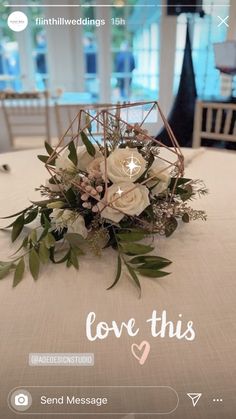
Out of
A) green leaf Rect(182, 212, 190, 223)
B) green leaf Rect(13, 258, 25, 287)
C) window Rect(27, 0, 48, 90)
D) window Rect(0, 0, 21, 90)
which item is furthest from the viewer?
window Rect(0, 0, 21, 90)

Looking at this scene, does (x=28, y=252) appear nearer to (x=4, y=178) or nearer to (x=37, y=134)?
(x=4, y=178)

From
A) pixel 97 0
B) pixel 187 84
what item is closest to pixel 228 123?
pixel 187 84

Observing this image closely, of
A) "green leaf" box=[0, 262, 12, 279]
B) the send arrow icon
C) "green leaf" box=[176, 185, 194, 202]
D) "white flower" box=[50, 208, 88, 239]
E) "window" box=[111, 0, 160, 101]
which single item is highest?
"window" box=[111, 0, 160, 101]

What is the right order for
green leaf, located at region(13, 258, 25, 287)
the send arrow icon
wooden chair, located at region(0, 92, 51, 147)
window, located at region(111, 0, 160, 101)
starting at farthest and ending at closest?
wooden chair, located at region(0, 92, 51, 147)
window, located at region(111, 0, 160, 101)
green leaf, located at region(13, 258, 25, 287)
the send arrow icon

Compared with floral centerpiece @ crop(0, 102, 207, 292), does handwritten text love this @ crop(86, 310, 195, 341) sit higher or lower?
lower

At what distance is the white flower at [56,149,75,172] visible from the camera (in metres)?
0.47

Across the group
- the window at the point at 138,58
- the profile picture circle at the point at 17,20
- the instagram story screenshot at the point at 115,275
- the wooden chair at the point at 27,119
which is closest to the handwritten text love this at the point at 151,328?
the instagram story screenshot at the point at 115,275

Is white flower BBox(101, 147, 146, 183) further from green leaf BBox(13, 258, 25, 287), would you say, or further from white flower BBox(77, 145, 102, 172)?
green leaf BBox(13, 258, 25, 287)

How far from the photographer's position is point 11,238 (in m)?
0.52

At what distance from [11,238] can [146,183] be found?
23 cm

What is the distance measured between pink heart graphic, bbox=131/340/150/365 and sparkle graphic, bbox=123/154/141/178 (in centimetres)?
21

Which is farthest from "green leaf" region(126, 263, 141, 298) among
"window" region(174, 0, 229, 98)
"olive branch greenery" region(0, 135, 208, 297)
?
"window" region(174, 0, 229, 98)

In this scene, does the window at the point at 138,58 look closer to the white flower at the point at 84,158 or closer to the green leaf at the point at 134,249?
the white flower at the point at 84,158

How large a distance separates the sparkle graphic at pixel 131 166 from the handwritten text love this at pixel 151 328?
18cm
